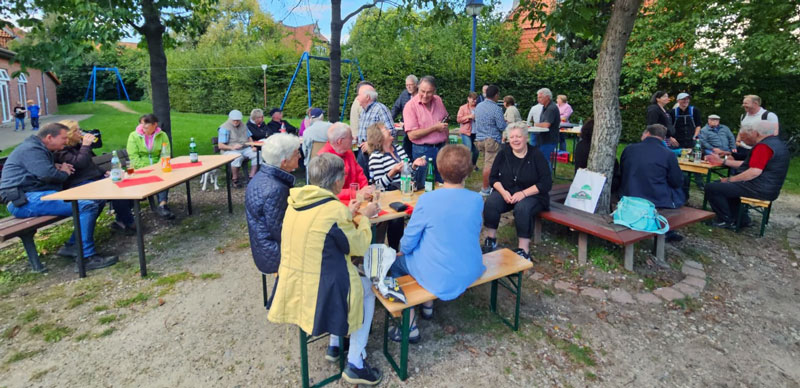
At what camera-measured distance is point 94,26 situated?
20.0ft

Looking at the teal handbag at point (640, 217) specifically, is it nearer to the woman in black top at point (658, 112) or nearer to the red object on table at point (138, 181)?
the woman in black top at point (658, 112)

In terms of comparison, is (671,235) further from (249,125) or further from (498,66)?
(498,66)

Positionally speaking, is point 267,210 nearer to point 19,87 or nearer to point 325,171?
point 325,171

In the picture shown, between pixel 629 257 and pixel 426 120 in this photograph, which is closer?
pixel 629 257

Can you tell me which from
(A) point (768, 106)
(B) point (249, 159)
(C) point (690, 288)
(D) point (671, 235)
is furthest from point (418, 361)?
(A) point (768, 106)

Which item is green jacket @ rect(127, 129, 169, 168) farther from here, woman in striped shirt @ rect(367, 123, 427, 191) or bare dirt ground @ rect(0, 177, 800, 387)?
woman in striped shirt @ rect(367, 123, 427, 191)

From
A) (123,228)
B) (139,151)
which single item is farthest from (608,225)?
(139,151)

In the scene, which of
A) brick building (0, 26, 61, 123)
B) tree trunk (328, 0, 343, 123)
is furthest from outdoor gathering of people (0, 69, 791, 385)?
brick building (0, 26, 61, 123)

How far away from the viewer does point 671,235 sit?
486 cm

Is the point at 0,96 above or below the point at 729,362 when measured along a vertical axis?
above

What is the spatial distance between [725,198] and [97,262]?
7149 millimetres

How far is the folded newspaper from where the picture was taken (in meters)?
2.53

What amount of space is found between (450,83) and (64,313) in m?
14.5

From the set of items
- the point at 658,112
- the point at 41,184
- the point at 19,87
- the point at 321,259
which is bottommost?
the point at 321,259
